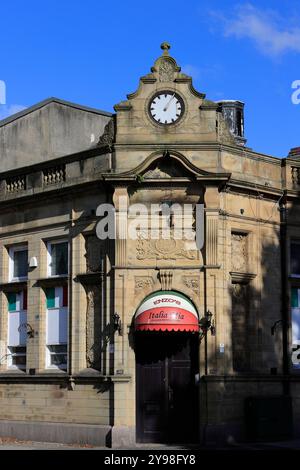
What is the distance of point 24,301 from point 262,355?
7645 mm

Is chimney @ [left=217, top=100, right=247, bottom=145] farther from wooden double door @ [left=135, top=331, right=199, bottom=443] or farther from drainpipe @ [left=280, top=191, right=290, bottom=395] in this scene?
wooden double door @ [left=135, top=331, right=199, bottom=443]

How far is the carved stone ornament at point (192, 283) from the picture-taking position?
2327 centimetres

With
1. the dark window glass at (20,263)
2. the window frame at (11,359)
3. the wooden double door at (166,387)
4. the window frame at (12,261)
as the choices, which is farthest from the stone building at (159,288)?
the window frame at (12,261)

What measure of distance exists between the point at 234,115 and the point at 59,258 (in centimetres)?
949

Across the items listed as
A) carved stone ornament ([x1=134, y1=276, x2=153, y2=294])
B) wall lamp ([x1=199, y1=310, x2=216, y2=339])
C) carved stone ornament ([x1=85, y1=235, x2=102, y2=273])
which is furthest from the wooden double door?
carved stone ornament ([x1=85, y1=235, x2=102, y2=273])

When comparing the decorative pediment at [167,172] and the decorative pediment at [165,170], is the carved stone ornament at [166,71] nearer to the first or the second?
the decorative pediment at [167,172]

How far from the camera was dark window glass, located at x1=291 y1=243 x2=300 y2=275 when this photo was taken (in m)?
26.0

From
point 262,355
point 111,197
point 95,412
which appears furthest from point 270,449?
point 111,197

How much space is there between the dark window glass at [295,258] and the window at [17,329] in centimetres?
839

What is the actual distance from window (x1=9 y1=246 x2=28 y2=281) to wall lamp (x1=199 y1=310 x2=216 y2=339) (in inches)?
258

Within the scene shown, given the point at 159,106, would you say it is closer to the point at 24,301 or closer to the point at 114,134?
the point at 114,134

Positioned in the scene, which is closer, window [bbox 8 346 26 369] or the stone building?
the stone building

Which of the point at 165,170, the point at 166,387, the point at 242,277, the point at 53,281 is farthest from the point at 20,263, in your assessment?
the point at 242,277

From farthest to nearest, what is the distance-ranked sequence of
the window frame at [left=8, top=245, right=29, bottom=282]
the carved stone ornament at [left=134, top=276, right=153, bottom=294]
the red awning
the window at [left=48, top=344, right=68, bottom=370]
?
the window frame at [left=8, top=245, right=29, bottom=282], the window at [left=48, top=344, right=68, bottom=370], the carved stone ornament at [left=134, top=276, right=153, bottom=294], the red awning
